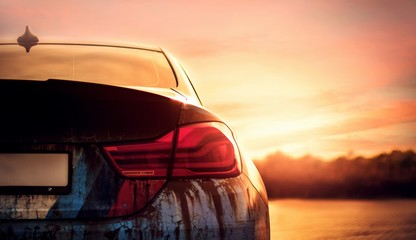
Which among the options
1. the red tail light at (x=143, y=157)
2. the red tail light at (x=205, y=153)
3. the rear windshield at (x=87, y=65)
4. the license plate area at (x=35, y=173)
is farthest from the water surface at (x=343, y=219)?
the license plate area at (x=35, y=173)

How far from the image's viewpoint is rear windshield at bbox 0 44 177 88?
14.4ft

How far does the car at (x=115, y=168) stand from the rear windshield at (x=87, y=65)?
1.00 metres

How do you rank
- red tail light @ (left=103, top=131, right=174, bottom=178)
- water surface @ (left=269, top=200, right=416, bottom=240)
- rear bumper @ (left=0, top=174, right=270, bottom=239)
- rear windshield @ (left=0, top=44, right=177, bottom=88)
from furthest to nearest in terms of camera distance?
water surface @ (left=269, top=200, right=416, bottom=240), rear windshield @ (left=0, top=44, right=177, bottom=88), red tail light @ (left=103, top=131, right=174, bottom=178), rear bumper @ (left=0, top=174, right=270, bottom=239)

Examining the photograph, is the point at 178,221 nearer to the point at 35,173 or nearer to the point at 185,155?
the point at 185,155

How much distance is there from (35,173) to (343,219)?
332 inches

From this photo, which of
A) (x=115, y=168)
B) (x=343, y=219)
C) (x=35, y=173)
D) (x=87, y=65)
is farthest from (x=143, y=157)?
(x=343, y=219)

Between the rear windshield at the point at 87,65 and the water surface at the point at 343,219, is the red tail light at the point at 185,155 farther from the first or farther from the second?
the water surface at the point at 343,219

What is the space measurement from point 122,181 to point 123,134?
0.59 feet

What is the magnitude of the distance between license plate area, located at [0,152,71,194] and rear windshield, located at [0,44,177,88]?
4.09 ft

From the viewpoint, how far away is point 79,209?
3047 mm

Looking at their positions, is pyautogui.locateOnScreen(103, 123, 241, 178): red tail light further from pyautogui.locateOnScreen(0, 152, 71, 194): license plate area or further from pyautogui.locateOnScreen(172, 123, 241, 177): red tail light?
pyautogui.locateOnScreen(0, 152, 71, 194): license plate area

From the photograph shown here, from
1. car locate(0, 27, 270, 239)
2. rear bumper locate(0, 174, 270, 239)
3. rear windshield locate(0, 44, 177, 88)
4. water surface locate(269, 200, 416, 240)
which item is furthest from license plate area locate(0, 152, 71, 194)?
water surface locate(269, 200, 416, 240)

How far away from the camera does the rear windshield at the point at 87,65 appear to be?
173 inches

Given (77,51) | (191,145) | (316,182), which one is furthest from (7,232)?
(316,182)
